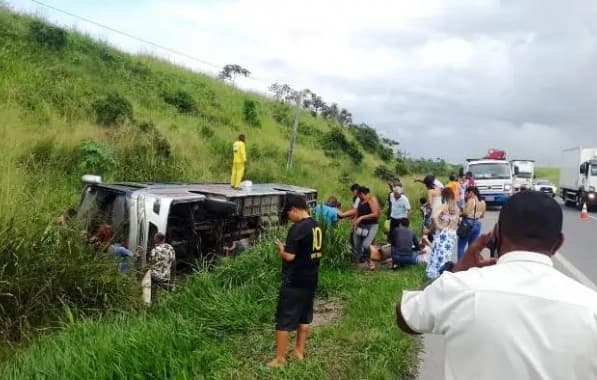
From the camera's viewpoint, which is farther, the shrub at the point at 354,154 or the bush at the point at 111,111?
the shrub at the point at 354,154

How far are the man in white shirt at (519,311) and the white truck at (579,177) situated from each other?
27.2 metres

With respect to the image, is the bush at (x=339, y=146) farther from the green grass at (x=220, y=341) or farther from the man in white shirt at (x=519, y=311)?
the man in white shirt at (x=519, y=311)

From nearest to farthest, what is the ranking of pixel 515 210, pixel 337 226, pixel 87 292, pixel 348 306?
pixel 515 210
pixel 87 292
pixel 348 306
pixel 337 226

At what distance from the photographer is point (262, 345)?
19.6 ft

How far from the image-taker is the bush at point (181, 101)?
25375 millimetres

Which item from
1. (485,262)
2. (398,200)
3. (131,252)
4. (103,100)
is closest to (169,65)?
(103,100)

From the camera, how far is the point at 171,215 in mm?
8875

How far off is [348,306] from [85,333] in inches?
126

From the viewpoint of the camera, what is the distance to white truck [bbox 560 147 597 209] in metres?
26.8

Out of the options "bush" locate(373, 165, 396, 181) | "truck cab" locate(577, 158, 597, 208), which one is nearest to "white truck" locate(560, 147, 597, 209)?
"truck cab" locate(577, 158, 597, 208)

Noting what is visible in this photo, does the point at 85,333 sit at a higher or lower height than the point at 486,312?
lower

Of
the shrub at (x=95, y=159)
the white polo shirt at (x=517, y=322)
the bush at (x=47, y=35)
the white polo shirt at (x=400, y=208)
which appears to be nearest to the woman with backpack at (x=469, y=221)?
the white polo shirt at (x=400, y=208)

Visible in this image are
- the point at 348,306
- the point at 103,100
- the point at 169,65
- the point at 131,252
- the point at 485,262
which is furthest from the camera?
the point at 169,65

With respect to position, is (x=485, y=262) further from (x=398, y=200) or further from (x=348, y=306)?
(x=398, y=200)
